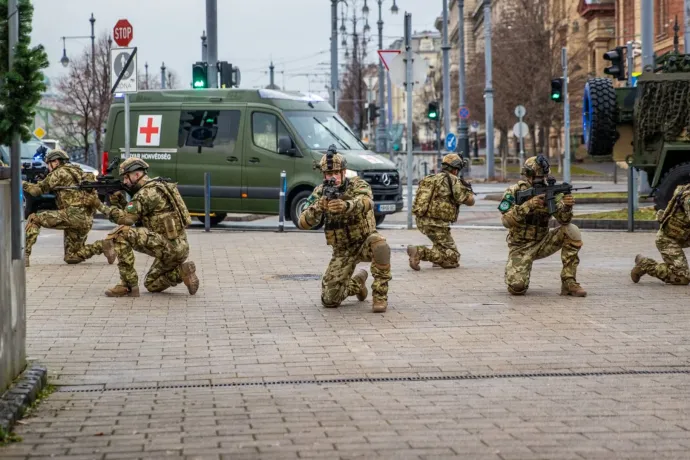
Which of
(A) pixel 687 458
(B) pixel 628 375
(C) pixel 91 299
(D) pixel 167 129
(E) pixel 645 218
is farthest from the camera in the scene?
(D) pixel 167 129

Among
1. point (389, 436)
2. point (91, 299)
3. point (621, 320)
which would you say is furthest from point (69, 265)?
point (389, 436)

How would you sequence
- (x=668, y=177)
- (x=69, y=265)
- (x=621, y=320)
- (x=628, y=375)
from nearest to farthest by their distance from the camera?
(x=628, y=375) < (x=621, y=320) < (x=69, y=265) < (x=668, y=177)

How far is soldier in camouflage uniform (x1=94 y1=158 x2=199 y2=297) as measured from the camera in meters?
12.7

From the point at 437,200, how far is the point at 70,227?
426cm

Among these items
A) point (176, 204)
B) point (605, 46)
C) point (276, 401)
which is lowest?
point (276, 401)

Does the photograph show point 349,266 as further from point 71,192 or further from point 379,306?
point 71,192

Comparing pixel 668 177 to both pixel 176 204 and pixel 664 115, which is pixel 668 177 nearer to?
pixel 664 115

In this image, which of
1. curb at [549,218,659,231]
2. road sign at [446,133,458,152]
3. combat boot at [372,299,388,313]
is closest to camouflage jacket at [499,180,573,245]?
combat boot at [372,299,388,313]

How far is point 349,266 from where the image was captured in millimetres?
11883

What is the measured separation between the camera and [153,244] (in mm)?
12688

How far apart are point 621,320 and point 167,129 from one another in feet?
48.2

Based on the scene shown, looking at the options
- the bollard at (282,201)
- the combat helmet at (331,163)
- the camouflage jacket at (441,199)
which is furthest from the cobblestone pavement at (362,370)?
the bollard at (282,201)

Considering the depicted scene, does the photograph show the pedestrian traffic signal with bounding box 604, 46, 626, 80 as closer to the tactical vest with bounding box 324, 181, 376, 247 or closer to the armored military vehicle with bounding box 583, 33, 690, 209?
the armored military vehicle with bounding box 583, 33, 690, 209

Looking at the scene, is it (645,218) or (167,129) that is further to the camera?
(167,129)
